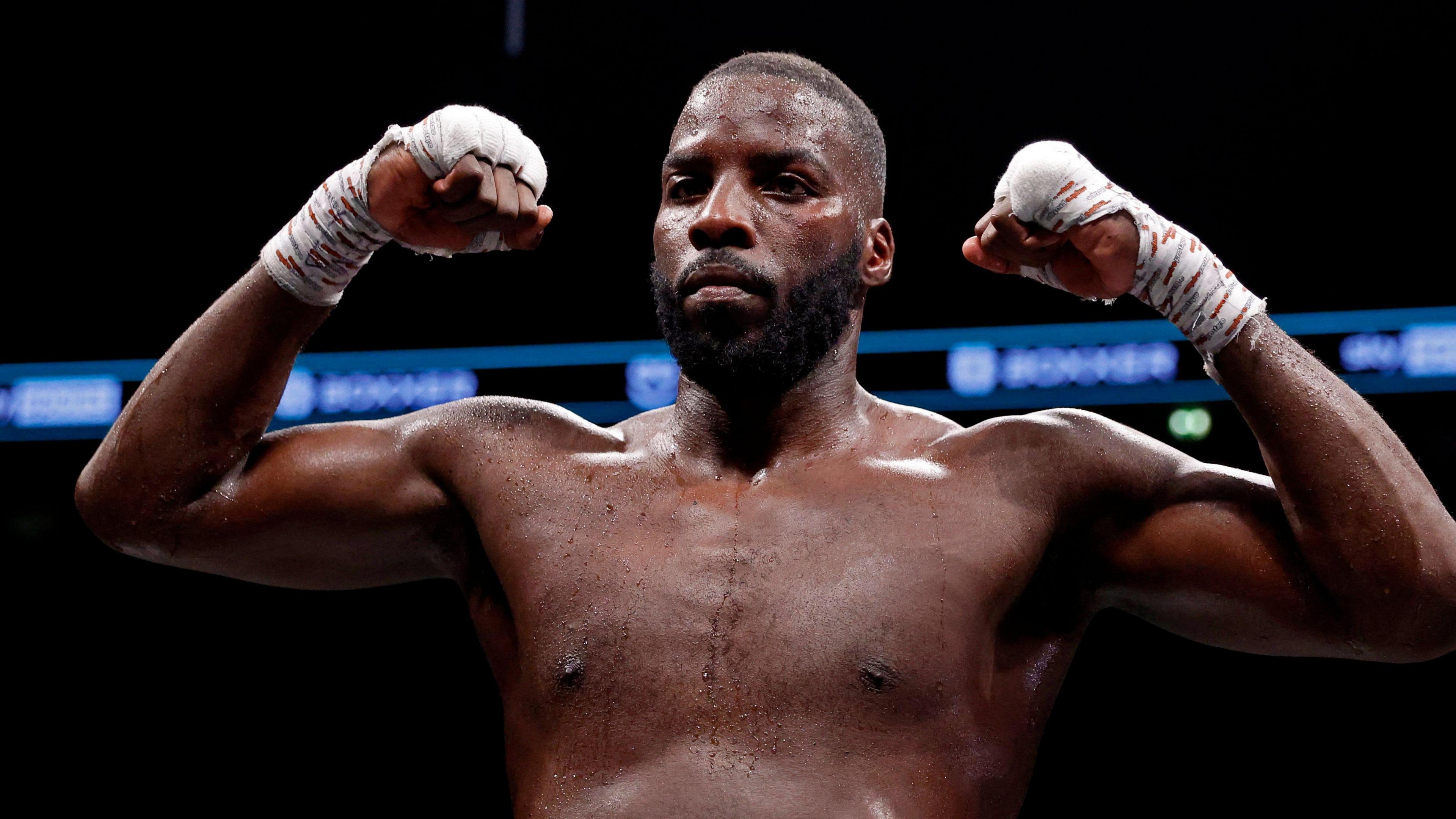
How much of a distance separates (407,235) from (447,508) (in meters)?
0.31

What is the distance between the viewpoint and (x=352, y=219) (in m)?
1.53

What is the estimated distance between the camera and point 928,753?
138cm

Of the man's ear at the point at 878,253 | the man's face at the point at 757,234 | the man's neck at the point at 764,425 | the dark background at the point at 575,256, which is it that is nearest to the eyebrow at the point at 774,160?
the man's face at the point at 757,234

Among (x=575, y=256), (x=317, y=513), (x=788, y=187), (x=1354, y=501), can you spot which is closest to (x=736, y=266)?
(x=788, y=187)

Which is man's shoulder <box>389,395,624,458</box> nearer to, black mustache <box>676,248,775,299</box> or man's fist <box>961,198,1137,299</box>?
black mustache <box>676,248,775,299</box>

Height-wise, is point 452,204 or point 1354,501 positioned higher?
point 452,204

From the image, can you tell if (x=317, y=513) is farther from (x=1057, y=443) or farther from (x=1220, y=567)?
(x=1220, y=567)

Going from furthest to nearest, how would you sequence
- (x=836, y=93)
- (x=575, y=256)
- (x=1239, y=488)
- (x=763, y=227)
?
(x=575, y=256) → (x=836, y=93) → (x=763, y=227) → (x=1239, y=488)

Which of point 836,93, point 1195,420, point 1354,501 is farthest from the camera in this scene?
point 1195,420

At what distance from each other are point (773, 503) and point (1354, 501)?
583mm

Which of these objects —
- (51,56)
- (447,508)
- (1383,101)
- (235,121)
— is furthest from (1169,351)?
(51,56)

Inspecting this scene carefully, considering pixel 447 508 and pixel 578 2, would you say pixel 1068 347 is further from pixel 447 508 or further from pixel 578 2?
pixel 447 508

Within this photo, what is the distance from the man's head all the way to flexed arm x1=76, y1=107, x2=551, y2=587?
0.60ft

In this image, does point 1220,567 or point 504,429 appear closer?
point 1220,567
